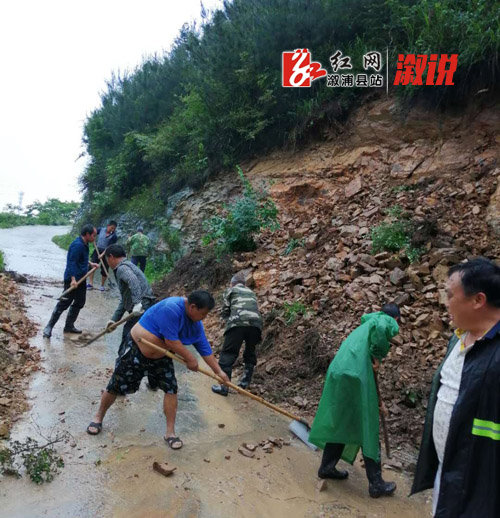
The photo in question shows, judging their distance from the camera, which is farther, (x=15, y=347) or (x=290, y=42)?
(x=290, y=42)

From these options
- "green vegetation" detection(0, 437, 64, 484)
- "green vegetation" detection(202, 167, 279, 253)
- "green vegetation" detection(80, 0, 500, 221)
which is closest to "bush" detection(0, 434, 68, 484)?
"green vegetation" detection(0, 437, 64, 484)

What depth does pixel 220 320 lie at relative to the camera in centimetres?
732

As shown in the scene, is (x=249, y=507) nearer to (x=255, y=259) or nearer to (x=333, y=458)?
(x=333, y=458)

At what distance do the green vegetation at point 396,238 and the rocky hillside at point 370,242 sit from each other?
0.33 ft

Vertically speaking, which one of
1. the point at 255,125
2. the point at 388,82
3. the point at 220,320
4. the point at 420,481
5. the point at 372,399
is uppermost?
the point at 388,82

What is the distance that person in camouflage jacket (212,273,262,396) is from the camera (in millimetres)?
5051

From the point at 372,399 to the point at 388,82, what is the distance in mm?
7881

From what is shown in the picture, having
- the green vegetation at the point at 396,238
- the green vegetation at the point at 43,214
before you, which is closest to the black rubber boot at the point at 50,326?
the green vegetation at the point at 396,238

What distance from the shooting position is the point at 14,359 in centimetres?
482

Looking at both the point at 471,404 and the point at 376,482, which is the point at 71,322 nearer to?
the point at 376,482

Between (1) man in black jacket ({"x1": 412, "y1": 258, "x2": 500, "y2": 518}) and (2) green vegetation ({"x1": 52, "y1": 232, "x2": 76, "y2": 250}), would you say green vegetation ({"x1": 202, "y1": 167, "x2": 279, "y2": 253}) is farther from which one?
(2) green vegetation ({"x1": 52, "y1": 232, "x2": 76, "y2": 250})

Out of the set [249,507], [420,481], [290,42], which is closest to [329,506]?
[249,507]

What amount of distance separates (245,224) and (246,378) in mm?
4156

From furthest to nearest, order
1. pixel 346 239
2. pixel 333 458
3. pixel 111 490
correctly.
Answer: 1. pixel 346 239
2. pixel 333 458
3. pixel 111 490
